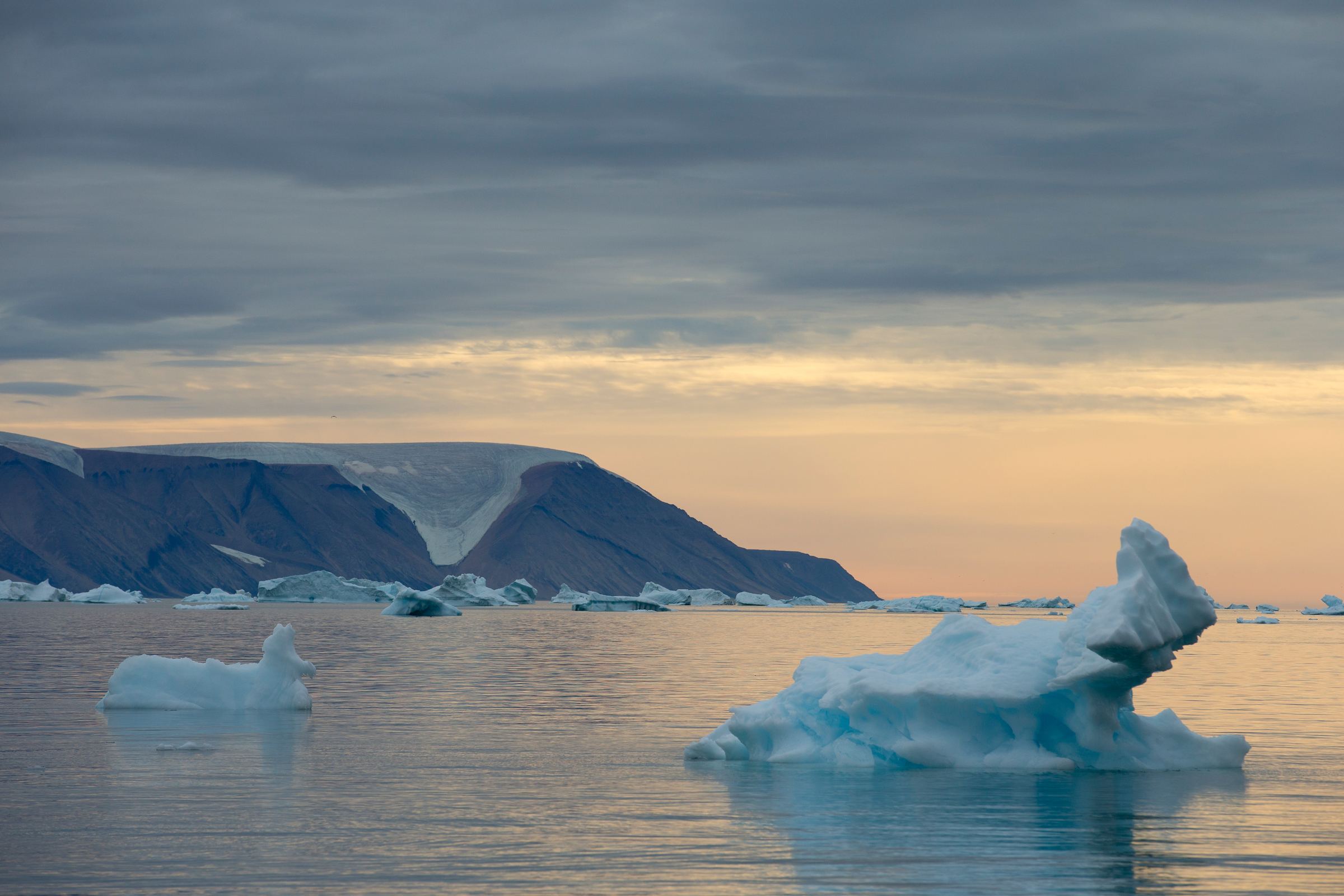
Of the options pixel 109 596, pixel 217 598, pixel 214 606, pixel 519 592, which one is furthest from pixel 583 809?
pixel 109 596

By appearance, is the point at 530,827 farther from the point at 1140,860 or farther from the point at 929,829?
the point at 1140,860

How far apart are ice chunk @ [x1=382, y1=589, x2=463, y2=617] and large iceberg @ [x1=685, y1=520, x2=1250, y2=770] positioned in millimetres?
79664

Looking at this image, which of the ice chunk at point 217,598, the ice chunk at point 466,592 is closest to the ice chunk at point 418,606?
A: the ice chunk at point 466,592

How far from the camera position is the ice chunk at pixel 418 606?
3920 inches

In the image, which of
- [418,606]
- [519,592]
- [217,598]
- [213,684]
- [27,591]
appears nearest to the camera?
[213,684]

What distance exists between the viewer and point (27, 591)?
452ft

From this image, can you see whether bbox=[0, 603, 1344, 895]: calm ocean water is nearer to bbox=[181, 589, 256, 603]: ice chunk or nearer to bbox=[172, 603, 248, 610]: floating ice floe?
bbox=[172, 603, 248, 610]: floating ice floe

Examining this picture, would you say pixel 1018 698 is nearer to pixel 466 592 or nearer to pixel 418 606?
pixel 418 606

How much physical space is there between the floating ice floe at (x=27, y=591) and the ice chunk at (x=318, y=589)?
19.3 metres

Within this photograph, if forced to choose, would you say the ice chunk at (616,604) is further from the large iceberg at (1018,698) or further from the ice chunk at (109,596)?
the large iceberg at (1018,698)

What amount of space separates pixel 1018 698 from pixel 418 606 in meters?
87.3

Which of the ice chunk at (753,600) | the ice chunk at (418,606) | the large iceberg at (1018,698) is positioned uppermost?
the large iceberg at (1018,698)

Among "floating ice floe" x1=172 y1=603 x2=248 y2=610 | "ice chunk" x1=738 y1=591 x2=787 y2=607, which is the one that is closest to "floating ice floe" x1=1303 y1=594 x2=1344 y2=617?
Result: "ice chunk" x1=738 y1=591 x2=787 y2=607

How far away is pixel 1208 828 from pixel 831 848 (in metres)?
4.27
